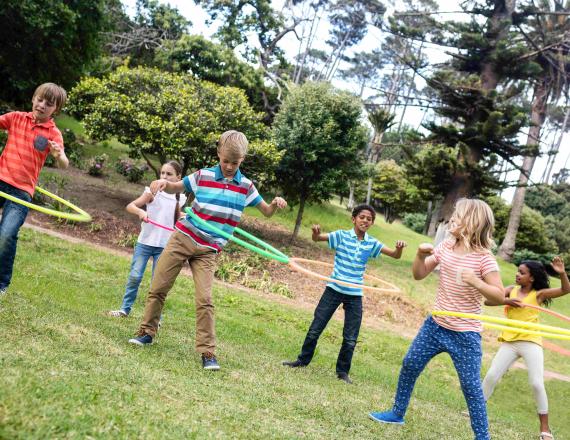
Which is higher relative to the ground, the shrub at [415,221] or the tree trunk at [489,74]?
the tree trunk at [489,74]

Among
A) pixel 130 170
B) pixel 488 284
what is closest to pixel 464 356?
pixel 488 284

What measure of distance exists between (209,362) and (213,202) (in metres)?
1.36

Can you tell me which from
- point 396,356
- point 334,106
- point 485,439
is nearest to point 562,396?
point 396,356

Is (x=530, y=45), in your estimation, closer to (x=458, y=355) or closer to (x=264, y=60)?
(x=264, y=60)

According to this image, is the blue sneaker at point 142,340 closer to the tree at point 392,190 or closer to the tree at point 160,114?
the tree at point 160,114

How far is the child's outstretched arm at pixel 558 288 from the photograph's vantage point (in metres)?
4.65

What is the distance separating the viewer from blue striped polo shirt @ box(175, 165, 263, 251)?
4660mm

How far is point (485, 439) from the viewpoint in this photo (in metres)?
3.98

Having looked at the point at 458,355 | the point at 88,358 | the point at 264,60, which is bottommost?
the point at 88,358

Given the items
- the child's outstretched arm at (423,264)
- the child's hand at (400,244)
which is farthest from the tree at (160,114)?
the child's outstretched arm at (423,264)

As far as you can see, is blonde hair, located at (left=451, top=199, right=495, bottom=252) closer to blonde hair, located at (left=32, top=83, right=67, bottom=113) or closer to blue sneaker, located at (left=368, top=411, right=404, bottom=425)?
blue sneaker, located at (left=368, top=411, right=404, bottom=425)

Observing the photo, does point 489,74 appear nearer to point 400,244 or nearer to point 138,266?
point 400,244

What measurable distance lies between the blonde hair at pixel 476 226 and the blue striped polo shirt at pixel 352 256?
5.21ft

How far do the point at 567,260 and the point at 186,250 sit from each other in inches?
1255
